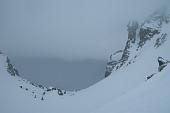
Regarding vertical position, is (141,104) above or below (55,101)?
above

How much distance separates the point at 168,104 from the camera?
693 inches

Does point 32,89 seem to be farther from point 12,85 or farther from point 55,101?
point 55,101

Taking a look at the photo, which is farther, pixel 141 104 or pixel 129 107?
pixel 129 107

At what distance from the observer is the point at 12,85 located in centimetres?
17400

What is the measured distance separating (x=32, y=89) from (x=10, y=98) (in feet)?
104

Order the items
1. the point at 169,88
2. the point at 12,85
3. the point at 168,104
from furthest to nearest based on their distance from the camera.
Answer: the point at 12,85 < the point at 169,88 < the point at 168,104

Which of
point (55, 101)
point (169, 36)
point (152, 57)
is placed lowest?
point (55, 101)

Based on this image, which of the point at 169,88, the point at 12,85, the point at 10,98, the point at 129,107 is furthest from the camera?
the point at 12,85

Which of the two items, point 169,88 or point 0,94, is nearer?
point 169,88

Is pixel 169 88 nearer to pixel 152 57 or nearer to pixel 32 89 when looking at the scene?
pixel 152 57

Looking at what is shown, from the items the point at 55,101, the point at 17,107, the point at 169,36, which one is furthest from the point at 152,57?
the point at 17,107

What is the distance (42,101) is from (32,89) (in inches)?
1036

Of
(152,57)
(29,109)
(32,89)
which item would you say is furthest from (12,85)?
(152,57)

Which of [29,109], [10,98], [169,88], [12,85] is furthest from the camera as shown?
[12,85]
